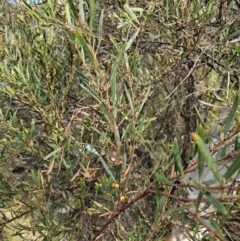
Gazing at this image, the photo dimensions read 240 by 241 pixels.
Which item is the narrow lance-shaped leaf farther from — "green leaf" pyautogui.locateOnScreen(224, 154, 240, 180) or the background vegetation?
the background vegetation

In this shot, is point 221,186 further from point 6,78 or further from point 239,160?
point 6,78

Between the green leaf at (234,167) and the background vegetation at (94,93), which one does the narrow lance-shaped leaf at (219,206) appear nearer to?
the green leaf at (234,167)

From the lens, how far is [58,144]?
59.6 inches

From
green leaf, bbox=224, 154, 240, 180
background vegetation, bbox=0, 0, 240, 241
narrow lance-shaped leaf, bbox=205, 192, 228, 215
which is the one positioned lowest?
background vegetation, bbox=0, 0, 240, 241

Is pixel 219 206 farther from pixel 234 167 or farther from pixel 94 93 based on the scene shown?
pixel 94 93

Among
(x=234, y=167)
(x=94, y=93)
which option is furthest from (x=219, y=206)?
(x=94, y=93)

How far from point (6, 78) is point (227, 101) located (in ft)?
2.64

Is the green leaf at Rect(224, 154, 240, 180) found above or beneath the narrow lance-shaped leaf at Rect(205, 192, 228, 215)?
above

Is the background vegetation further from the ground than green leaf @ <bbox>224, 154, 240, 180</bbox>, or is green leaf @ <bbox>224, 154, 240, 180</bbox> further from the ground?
green leaf @ <bbox>224, 154, 240, 180</bbox>

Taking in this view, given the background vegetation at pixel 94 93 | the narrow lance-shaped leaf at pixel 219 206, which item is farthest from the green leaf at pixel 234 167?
the background vegetation at pixel 94 93

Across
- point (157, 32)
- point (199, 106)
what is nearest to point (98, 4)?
point (157, 32)

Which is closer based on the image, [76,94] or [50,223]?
[50,223]

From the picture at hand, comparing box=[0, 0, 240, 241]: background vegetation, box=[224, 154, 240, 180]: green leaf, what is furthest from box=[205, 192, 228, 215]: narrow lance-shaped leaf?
box=[0, 0, 240, 241]: background vegetation

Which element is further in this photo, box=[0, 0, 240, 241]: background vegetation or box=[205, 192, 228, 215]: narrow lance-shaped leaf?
box=[0, 0, 240, 241]: background vegetation
